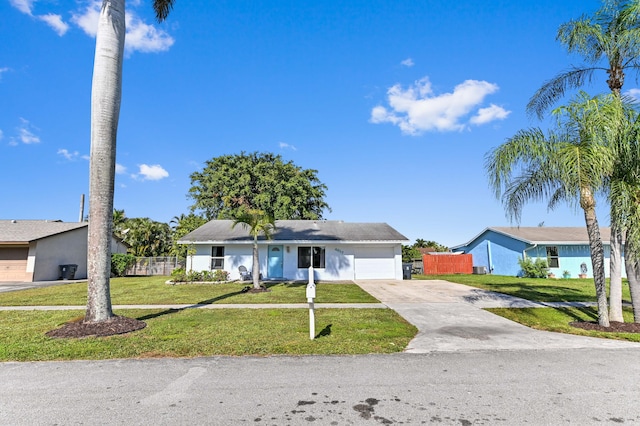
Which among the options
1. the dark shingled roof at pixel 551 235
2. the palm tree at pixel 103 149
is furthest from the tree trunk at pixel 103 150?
the dark shingled roof at pixel 551 235

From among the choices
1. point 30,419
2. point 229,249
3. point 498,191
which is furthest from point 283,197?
point 30,419

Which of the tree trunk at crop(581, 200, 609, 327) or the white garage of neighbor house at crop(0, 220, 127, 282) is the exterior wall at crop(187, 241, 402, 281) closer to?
the white garage of neighbor house at crop(0, 220, 127, 282)

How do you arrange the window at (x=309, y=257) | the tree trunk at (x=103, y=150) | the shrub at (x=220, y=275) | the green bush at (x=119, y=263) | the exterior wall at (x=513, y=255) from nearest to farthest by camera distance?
1. the tree trunk at (x=103, y=150)
2. the shrub at (x=220, y=275)
3. the window at (x=309, y=257)
4. the exterior wall at (x=513, y=255)
5. the green bush at (x=119, y=263)

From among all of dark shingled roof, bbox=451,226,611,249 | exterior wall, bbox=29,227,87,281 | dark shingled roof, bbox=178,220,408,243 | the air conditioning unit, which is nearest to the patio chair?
dark shingled roof, bbox=178,220,408,243

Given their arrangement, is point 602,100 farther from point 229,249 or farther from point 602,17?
point 229,249

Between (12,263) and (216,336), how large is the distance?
2168cm

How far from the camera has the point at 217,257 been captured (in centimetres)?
1953

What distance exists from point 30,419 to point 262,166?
98.7ft

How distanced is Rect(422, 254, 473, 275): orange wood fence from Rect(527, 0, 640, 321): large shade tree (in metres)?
19.0

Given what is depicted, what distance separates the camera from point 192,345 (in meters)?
5.84

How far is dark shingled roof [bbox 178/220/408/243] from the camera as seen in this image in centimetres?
1934

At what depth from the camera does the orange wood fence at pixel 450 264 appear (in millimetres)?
26641

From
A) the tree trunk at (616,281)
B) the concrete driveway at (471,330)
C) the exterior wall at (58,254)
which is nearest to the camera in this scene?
the concrete driveway at (471,330)

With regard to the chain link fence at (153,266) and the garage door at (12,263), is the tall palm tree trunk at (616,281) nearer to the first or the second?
the chain link fence at (153,266)
